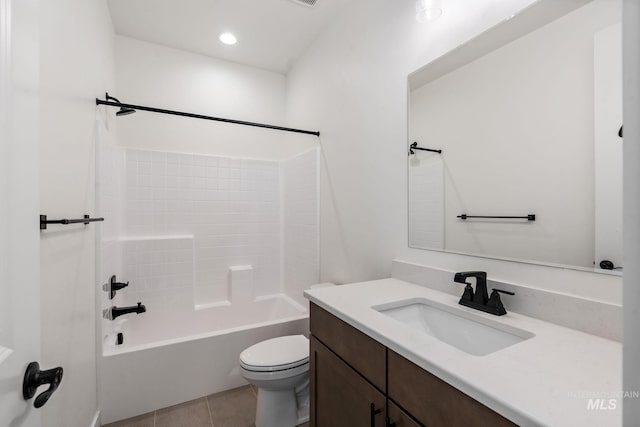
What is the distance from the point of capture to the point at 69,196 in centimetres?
127

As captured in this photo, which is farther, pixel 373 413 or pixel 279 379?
pixel 279 379

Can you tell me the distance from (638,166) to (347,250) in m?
1.81

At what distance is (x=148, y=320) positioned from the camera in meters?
2.46

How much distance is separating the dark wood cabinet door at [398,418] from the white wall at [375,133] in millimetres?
649

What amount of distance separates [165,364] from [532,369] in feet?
6.60

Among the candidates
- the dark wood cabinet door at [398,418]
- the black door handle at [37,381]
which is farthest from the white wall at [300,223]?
the black door handle at [37,381]

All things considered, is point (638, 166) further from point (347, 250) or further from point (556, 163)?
point (347, 250)

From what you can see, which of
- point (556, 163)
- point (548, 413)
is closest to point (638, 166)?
point (548, 413)

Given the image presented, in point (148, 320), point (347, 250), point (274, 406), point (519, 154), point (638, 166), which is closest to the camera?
point (638, 166)

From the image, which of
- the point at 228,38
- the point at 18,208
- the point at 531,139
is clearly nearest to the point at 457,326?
the point at 531,139

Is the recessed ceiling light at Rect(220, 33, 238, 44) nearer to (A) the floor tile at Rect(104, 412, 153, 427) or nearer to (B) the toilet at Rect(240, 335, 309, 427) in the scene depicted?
(B) the toilet at Rect(240, 335, 309, 427)

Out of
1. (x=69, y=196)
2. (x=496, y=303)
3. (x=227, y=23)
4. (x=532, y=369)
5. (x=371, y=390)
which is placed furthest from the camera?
(x=227, y=23)

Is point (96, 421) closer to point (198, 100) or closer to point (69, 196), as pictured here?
point (69, 196)

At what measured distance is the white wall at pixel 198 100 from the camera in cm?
254
